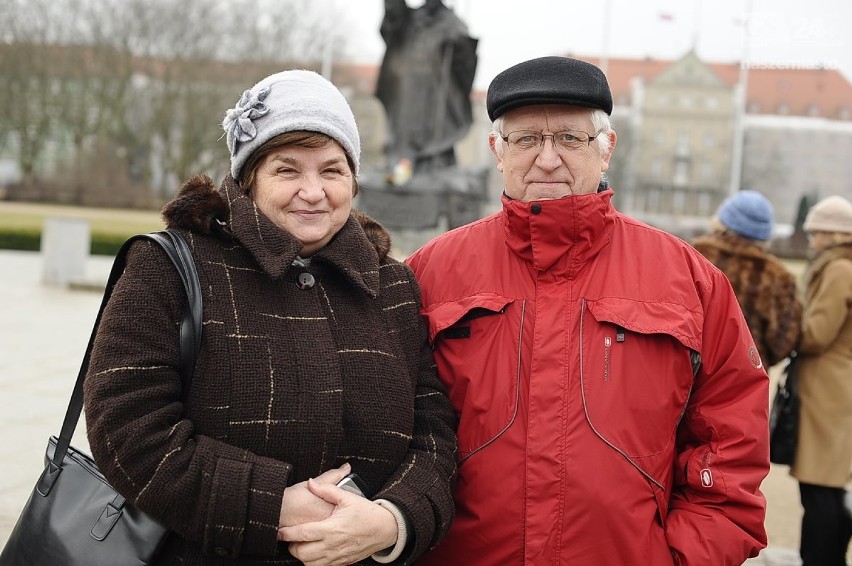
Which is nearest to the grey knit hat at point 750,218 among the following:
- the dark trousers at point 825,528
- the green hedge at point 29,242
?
the dark trousers at point 825,528

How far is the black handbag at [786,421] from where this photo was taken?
4445mm

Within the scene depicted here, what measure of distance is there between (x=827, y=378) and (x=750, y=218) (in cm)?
87

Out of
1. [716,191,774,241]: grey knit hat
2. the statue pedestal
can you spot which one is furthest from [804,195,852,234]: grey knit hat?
the statue pedestal

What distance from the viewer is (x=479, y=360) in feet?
7.16

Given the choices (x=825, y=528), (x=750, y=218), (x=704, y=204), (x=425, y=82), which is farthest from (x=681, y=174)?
(x=825, y=528)

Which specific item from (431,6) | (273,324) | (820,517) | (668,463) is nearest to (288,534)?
(273,324)

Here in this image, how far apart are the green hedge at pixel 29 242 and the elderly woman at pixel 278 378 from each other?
66.3 feet

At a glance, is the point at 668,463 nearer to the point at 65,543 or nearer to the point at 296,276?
the point at 296,276

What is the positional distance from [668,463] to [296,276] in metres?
0.96

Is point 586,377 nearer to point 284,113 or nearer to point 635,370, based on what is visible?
point 635,370

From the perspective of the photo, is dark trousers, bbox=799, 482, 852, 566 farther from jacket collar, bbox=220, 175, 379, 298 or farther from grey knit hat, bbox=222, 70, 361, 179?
grey knit hat, bbox=222, 70, 361, 179

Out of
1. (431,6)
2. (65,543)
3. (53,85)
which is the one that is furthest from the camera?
(53,85)

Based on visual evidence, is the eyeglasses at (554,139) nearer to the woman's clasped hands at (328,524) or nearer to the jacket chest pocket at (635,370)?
the jacket chest pocket at (635,370)

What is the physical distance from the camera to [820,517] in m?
4.34
